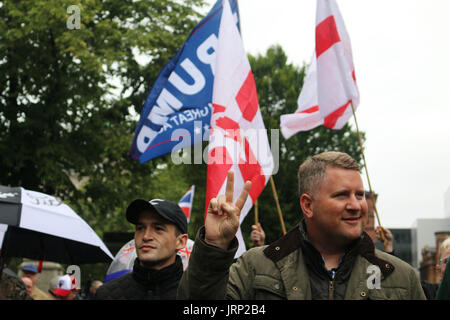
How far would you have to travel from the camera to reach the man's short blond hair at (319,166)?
8.42 ft

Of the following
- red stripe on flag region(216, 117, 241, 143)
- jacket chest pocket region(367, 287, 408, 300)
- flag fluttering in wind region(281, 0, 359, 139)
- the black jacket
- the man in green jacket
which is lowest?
the black jacket

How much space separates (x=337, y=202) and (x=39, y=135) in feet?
43.8

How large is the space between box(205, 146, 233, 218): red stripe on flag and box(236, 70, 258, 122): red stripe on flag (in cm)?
89

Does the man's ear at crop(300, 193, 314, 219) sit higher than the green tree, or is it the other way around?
the green tree

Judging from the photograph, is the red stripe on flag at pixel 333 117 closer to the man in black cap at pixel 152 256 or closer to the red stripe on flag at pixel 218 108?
the red stripe on flag at pixel 218 108

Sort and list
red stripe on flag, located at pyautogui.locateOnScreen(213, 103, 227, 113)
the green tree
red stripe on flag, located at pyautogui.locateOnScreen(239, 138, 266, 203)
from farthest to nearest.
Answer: the green tree
red stripe on flag, located at pyautogui.locateOnScreen(213, 103, 227, 113)
red stripe on flag, located at pyautogui.locateOnScreen(239, 138, 266, 203)

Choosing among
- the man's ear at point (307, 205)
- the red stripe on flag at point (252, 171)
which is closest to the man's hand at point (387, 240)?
the red stripe on flag at point (252, 171)

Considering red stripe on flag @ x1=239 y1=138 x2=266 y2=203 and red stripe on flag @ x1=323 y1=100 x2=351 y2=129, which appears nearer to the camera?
red stripe on flag @ x1=239 y1=138 x2=266 y2=203

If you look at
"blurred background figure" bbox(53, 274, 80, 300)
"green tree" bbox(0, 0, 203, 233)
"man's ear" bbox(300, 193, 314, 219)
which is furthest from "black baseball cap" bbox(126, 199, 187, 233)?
"green tree" bbox(0, 0, 203, 233)

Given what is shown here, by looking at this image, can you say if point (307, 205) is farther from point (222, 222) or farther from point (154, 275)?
point (154, 275)

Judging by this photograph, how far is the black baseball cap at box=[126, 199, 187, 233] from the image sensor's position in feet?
12.2

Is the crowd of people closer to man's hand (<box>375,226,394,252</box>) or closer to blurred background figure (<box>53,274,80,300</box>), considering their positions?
man's hand (<box>375,226,394,252</box>)

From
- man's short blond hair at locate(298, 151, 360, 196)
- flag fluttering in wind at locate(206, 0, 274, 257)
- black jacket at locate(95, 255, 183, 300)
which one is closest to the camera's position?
man's short blond hair at locate(298, 151, 360, 196)
